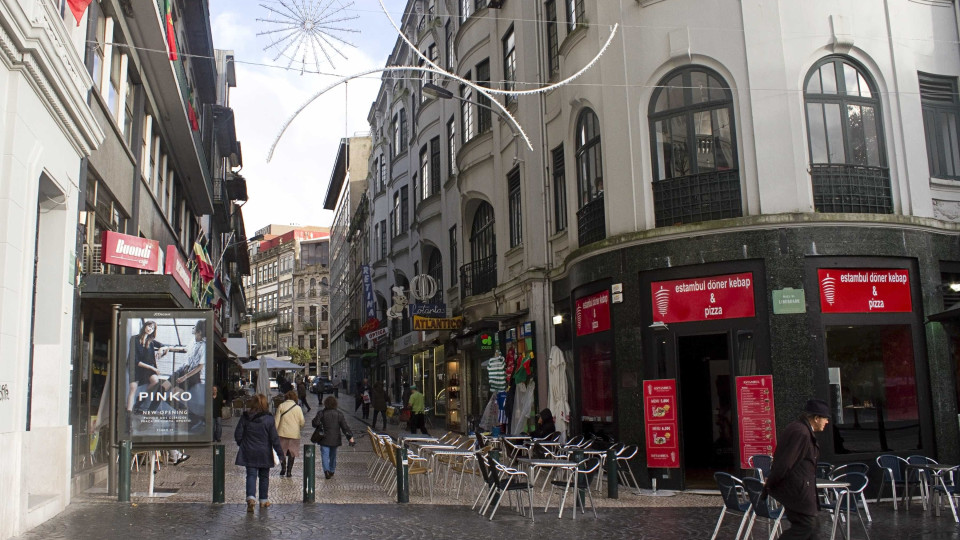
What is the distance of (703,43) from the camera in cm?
1475

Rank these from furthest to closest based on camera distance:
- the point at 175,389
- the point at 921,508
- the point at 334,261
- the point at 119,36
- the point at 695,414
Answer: the point at 334,261 → the point at 695,414 → the point at 119,36 → the point at 175,389 → the point at 921,508

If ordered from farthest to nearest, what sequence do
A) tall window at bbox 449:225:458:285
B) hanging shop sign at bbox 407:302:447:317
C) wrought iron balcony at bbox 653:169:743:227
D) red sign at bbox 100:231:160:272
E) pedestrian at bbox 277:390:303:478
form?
1. tall window at bbox 449:225:458:285
2. hanging shop sign at bbox 407:302:447:317
3. pedestrian at bbox 277:390:303:478
4. red sign at bbox 100:231:160:272
5. wrought iron balcony at bbox 653:169:743:227

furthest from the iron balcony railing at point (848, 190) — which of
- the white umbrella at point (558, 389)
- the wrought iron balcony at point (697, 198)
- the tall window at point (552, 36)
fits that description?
the tall window at point (552, 36)

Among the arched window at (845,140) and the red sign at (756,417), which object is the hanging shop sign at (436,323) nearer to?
the red sign at (756,417)

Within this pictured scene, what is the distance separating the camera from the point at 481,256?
25.8 metres

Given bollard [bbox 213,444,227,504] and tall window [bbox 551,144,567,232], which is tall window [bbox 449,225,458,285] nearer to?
tall window [bbox 551,144,567,232]

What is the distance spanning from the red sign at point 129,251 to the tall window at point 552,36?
9.43m

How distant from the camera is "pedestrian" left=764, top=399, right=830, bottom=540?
7.48 m

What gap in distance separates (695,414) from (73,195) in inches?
485

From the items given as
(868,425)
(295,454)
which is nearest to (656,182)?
(868,425)

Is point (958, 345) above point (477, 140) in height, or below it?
below

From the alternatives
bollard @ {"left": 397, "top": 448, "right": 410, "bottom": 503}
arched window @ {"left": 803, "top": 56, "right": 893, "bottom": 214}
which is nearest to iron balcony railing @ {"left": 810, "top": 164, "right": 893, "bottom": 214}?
arched window @ {"left": 803, "top": 56, "right": 893, "bottom": 214}

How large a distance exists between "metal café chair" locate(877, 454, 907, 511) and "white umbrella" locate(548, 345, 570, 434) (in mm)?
6111

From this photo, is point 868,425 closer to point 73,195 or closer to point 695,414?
point 695,414
